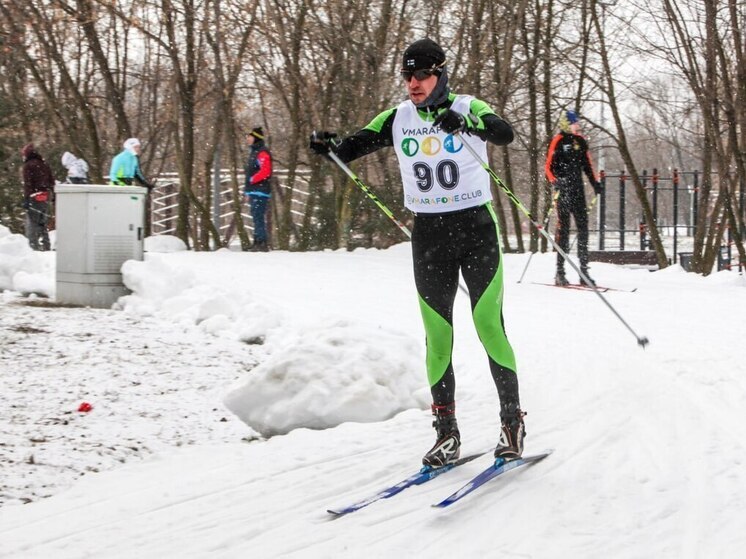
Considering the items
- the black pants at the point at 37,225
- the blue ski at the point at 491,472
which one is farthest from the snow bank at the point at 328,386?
the black pants at the point at 37,225

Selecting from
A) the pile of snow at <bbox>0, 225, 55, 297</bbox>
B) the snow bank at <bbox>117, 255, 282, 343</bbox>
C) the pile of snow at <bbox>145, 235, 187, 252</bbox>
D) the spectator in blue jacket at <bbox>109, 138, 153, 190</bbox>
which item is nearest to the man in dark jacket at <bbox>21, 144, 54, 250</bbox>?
the pile of snow at <bbox>145, 235, 187, 252</bbox>

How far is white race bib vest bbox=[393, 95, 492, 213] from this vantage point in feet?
15.0

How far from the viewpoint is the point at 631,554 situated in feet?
10.8

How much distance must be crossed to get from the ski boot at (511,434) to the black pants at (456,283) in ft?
0.17

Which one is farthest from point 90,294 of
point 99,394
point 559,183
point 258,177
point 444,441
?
point 444,441

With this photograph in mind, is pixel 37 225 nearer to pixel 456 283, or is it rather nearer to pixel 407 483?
pixel 456 283

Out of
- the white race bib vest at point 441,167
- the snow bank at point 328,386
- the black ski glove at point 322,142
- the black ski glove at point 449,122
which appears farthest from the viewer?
the snow bank at point 328,386

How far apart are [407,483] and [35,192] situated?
1420cm

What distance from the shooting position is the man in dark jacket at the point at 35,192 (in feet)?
55.3

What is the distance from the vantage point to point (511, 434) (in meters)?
4.42

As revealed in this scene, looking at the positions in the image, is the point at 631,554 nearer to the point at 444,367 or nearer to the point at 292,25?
the point at 444,367

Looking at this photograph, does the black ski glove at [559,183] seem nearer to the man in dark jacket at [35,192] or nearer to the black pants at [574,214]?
the black pants at [574,214]

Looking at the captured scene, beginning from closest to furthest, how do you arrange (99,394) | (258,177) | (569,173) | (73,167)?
(99,394)
(569,173)
(258,177)
(73,167)

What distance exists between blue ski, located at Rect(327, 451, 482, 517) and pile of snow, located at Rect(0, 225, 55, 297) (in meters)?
7.96
